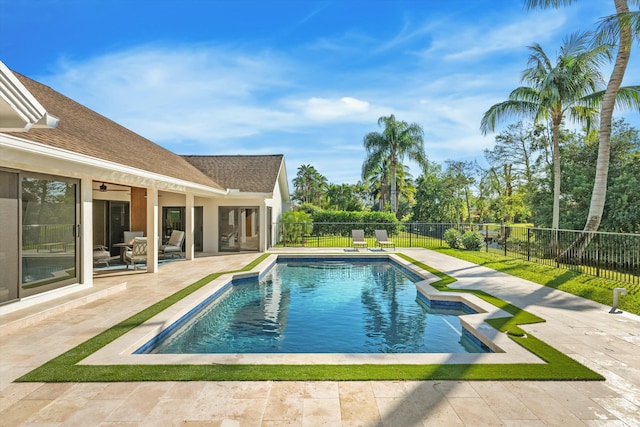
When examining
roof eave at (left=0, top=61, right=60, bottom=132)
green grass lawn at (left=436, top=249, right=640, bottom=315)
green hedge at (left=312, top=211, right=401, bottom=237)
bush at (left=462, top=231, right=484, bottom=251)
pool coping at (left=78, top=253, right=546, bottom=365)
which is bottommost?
pool coping at (left=78, top=253, right=546, bottom=365)

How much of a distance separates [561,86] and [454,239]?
8.39 metres

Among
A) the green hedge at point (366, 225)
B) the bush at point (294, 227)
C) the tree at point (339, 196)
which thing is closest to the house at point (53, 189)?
the bush at point (294, 227)

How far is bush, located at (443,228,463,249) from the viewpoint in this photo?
18.1 m

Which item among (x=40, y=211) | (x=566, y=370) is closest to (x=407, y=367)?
(x=566, y=370)

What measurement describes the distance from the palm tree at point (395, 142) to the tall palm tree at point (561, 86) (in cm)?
1033

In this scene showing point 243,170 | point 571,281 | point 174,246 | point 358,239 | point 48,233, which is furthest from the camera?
point 243,170

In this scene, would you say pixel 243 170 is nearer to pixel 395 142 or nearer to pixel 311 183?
pixel 395 142

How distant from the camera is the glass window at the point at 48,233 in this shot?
629cm

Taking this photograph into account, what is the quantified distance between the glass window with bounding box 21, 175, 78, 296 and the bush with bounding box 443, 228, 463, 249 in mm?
16622

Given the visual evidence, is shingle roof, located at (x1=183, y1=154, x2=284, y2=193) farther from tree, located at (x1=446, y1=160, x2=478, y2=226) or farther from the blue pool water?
tree, located at (x1=446, y1=160, x2=478, y2=226)

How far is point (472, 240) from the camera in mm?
17609

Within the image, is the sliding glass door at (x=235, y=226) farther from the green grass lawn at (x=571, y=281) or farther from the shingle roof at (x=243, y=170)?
the green grass lawn at (x=571, y=281)

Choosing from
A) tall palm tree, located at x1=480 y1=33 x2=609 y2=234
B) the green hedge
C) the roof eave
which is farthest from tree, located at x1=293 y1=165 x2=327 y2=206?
the roof eave

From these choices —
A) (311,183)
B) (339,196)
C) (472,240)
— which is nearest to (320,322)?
(472,240)
